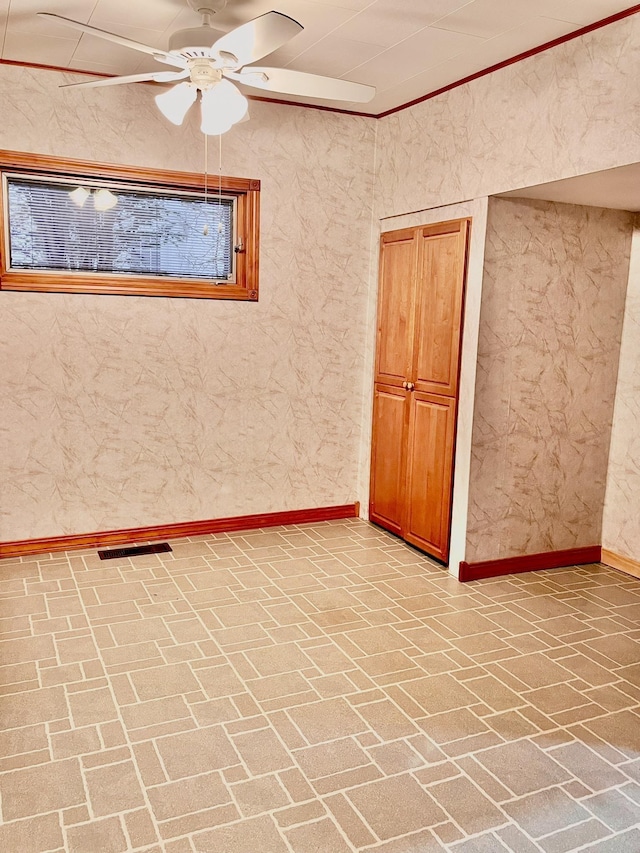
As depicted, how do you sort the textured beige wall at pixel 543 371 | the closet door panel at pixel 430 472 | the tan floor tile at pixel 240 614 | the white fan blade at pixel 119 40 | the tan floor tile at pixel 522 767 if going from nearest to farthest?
the tan floor tile at pixel 522 767 < the white fan blade at pixel 119 40 < the tan floor tile at pixel 240 614 < the textured beige wall at pixel 543 371 < the closet door panel at pixel 430 472

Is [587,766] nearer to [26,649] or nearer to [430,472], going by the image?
[430,472]

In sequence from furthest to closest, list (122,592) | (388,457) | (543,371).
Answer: (388,457), (543,371), (122,592)

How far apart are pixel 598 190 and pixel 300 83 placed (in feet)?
5.55

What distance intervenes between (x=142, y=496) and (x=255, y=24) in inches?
119

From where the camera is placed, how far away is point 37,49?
12.4 feet

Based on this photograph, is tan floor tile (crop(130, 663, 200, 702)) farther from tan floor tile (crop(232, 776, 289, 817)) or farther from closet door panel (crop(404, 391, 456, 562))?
closet door panel (crop(404, 391, 456, 562))

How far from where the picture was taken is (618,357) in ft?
14.5

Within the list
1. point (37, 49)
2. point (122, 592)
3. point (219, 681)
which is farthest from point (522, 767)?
point (37, 49)

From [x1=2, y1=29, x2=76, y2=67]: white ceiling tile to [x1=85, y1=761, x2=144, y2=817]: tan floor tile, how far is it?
11.2 feet

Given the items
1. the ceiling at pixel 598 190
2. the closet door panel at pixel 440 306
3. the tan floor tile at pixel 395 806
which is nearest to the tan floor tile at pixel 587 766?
the tan floor tile at pixel 395 806

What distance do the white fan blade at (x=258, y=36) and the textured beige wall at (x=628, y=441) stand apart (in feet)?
8.88

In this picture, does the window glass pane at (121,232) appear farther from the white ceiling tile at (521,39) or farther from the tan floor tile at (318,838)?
the tan floor tile at (318,838)

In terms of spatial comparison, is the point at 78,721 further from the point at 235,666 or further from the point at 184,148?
the point at 184,148

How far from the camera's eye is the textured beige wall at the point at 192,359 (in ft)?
13.9
